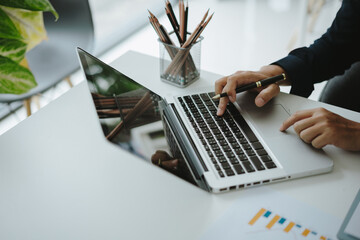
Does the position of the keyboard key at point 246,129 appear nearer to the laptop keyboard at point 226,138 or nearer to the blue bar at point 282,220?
the laptop keyboard at point 226,138

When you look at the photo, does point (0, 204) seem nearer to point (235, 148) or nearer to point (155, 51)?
point (235, 148)

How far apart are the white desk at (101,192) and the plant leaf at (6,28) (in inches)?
11.2

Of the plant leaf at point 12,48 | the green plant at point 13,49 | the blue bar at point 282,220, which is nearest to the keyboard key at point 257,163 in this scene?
the blue bar at point 282,220

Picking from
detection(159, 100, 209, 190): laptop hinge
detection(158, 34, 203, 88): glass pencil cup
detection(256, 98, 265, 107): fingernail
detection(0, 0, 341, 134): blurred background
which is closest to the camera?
detection(159, 100, 209, 190): laptop hinge

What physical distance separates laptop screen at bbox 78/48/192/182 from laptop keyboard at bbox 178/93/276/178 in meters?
0.07

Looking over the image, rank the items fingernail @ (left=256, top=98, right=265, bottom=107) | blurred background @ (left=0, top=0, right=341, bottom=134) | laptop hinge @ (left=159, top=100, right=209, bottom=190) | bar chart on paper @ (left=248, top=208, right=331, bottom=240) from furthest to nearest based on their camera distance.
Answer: blurred background @ (left=0, top=0, right=341, bottom=134) → fingernail @ (left=256, top=98, right=265, bottom=107) → laptop hinge @ (left=159, top=100, right=209, bottom=190) → bar chart on paper @ (left=248, top=208, right=331, bottom=240)

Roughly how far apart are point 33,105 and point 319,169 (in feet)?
6.38

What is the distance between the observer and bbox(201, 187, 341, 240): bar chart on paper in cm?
59

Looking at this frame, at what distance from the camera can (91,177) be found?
72 centimetres

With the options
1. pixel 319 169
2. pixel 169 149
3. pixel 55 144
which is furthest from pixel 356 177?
pixel 55 144

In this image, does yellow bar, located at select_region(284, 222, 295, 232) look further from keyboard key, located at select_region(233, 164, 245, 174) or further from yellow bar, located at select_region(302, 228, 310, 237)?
keyboard key, located at select_region(233, 164, 245, 174)

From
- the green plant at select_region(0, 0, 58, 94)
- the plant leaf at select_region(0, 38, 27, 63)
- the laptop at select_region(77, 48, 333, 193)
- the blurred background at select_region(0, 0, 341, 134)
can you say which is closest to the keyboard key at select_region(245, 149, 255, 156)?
the laptop at select_region(77, 48, 333, 193)

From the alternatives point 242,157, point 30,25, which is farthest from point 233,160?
point 30,25

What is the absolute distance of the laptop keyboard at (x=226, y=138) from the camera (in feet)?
2.23
